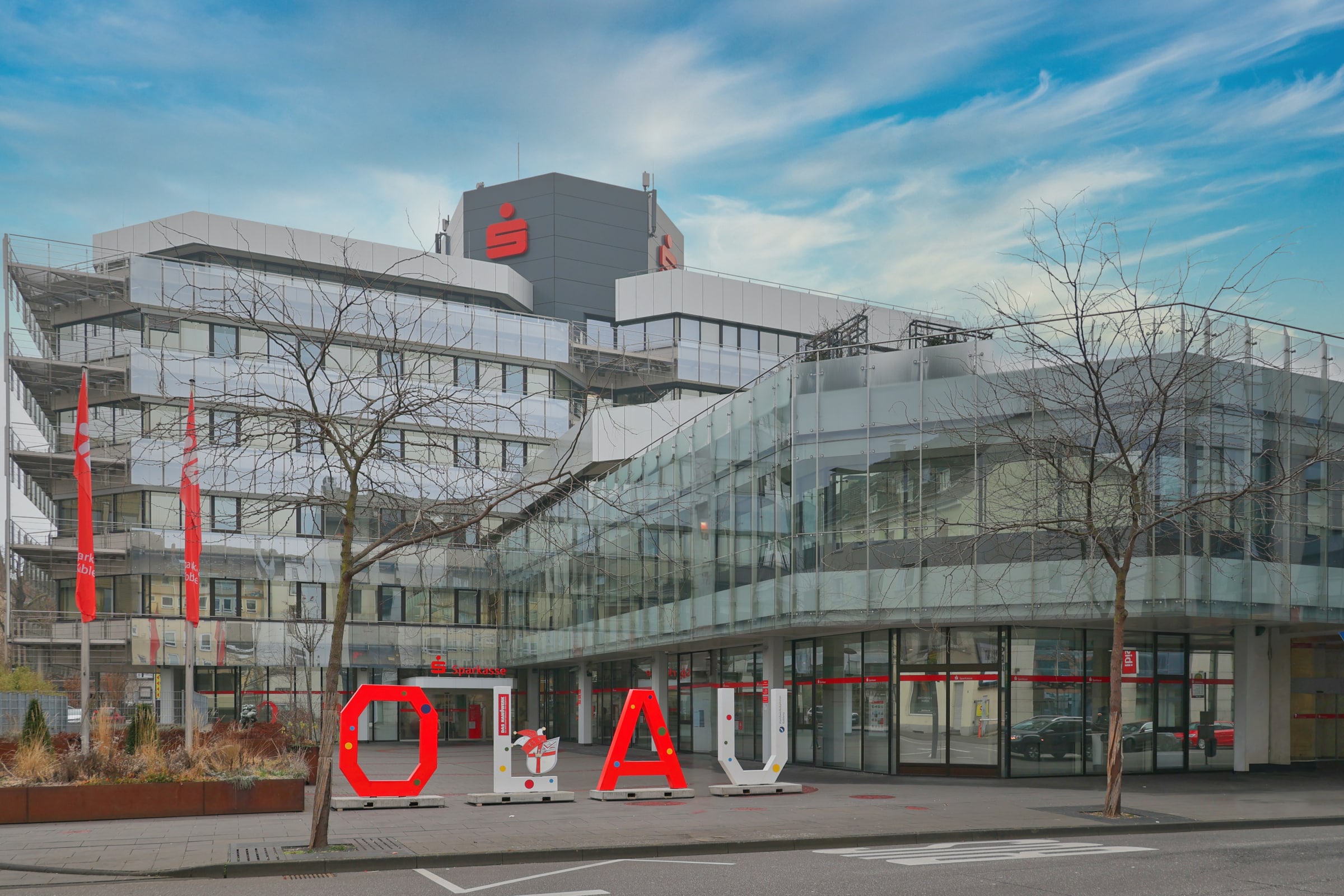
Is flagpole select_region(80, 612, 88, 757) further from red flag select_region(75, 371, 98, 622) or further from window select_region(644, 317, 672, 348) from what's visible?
window select_region(644, 317, 672, 348)

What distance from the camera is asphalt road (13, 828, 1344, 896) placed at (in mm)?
11602

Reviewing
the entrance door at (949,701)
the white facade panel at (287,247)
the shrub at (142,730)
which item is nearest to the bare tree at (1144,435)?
the entrance door at (949,701)

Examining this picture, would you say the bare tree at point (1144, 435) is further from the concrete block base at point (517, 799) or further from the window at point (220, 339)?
the window at point (220, 339)

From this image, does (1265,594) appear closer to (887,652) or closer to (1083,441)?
(1083,441)

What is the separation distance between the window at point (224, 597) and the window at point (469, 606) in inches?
398

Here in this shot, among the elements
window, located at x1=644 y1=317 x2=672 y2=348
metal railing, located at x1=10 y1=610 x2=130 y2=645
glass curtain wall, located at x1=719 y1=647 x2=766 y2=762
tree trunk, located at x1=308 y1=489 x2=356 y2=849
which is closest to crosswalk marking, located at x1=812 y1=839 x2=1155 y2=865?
tree trunk, located at x1=308 y1=489 x2=356 y2=849

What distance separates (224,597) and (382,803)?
35.1 m

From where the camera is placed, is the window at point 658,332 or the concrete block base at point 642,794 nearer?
the concrete block base at point 642,794

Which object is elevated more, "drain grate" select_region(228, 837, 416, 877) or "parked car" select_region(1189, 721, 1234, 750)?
"drain grate" select_region(228, 837, 416, 877)

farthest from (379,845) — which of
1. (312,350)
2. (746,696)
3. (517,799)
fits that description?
(312,350)

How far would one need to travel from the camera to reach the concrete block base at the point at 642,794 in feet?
68.4

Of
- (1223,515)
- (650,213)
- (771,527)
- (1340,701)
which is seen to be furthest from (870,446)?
(650,213)

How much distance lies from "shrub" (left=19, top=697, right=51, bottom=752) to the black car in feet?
59.6

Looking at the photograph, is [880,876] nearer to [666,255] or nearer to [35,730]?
[35,730]
